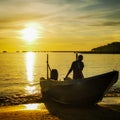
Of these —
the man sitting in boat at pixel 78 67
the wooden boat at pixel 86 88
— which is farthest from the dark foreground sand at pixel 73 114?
the man sitting in boat at pixel 78 67

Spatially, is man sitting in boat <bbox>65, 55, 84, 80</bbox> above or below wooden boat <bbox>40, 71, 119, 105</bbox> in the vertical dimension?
above

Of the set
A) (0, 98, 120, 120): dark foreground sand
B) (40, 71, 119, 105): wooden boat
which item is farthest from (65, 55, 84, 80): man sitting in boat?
(0, 98, 120, 120): dark foreground sand

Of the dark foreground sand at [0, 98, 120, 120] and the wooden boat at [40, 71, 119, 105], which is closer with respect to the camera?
the dark foreground sand at [0, 98, 120, 120]

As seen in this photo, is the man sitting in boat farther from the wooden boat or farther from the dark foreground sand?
the dark foreground sand

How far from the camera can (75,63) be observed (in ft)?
61.2

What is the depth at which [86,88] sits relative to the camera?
1783cm

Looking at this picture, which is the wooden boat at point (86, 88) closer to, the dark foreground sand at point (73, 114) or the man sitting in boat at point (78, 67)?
the dark foreground sand at point (73, 114)

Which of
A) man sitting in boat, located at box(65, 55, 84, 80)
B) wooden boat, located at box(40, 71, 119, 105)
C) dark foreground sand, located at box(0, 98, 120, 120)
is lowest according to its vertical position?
dark foreground sand, located at box(0, 98, 120, 120)

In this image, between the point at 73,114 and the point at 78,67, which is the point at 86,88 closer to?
the point at 78,67

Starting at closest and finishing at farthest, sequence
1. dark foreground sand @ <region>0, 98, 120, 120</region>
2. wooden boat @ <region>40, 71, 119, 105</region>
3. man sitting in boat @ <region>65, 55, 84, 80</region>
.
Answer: dark foreground sand @ <region>0, 98, 120, 120</region>
wooden boat @ <region>40, 71, 119, 105</region>
man sitting in boat @ <region>65, 55, 84, 80</region>

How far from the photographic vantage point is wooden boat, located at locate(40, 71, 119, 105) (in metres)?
17.4

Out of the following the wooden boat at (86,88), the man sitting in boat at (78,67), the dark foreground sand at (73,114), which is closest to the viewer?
the dark foreground sand at (73,114)

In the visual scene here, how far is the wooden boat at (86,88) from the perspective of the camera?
17391mm

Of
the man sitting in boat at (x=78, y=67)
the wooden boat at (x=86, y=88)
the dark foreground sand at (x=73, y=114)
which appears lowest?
the dark foreground sand at (x=73, y=114)
